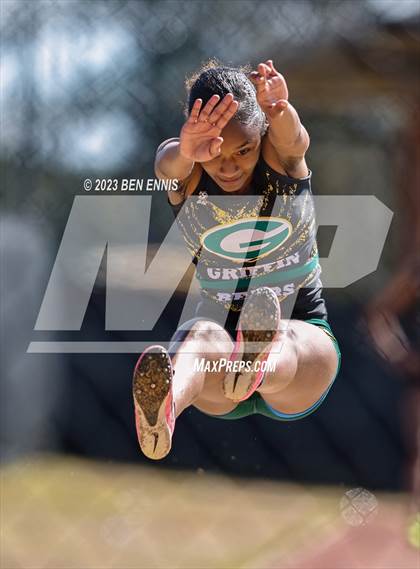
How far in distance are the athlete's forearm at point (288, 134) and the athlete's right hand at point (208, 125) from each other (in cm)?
10

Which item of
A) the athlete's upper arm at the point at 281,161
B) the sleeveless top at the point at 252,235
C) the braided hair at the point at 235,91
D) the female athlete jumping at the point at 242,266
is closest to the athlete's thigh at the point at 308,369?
the female athlete jumping at the point at 242,266

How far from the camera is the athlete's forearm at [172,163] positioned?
1670mm

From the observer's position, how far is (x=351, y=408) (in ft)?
8.57

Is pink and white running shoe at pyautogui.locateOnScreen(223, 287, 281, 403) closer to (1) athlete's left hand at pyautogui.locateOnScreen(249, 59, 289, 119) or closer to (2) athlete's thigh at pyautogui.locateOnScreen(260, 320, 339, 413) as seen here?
(2) athlete's thigh at pyautogui.locateOnScreen(260, 320, 339, 413)

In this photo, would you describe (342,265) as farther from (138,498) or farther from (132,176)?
(138,498)

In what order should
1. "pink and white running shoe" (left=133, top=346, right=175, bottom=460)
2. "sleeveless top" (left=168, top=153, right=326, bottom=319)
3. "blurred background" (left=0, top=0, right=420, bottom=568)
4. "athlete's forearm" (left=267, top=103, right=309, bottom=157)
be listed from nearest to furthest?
"pink and white running shoe" (left=133, top=346, right=175, bottom=460) < "athlete's forearm" (left=267, top=103, right=309, bottom=157) < "sleeveless top" (left=168, top=153, right=326, bottom=319) < "blurred background" (left=0, top=0, right=420, bottom=568)

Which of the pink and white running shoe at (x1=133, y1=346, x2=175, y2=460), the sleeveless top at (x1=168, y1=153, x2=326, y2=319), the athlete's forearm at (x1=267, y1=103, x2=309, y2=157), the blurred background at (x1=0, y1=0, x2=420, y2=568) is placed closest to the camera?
the pink and white running shoe at (x1=133, y1=346, x2=175, y2=460)

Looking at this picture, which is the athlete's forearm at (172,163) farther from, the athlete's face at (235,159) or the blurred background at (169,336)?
the blurred background at (169,336)

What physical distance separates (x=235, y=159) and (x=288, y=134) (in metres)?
0.12

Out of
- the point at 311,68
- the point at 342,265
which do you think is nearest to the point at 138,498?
the point at 342,265

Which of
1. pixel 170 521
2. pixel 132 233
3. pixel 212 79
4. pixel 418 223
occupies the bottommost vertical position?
pixel 170 521

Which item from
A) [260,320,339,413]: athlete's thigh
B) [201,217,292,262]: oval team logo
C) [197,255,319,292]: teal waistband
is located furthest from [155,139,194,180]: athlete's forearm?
[260,320,339,413]: athlete's thigh

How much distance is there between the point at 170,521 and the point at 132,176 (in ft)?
3.70

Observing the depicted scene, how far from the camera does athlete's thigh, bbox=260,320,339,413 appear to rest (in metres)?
1.72
